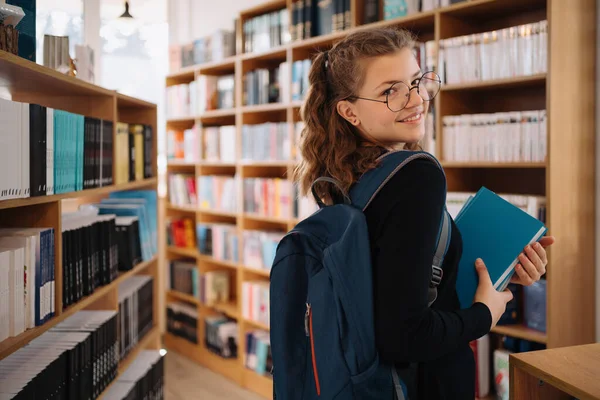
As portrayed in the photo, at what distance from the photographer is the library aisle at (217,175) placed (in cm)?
167

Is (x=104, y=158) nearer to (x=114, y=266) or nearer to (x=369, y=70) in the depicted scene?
(x=114, y=266)

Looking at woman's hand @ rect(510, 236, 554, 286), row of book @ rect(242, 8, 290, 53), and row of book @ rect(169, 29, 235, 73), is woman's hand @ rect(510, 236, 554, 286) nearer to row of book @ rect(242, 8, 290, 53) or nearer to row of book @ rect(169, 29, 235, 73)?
row of book @ rect(242, 8, 290, 53)

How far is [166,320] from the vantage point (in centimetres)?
484

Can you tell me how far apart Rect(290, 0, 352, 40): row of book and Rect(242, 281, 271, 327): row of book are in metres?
1.60

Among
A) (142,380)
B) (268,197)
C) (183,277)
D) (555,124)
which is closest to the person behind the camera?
(555,124)

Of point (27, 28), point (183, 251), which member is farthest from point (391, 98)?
point (183, 251)

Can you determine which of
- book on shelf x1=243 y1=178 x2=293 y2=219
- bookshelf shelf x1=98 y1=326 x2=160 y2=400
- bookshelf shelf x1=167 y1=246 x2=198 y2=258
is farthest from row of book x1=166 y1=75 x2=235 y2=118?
bookshelf shelf x1=98 y1=326 x2=160 y2=400

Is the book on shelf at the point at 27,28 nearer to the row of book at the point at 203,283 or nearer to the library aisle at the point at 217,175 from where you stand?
the library aisle at the point at 217,175

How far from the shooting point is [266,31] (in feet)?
12.4

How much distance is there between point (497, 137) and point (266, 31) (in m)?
1.85

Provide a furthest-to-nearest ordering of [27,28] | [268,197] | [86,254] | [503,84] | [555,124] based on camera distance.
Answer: [268,197] → [503,84] → [555,124] → [86,254] → [27,28]

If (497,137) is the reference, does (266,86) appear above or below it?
above

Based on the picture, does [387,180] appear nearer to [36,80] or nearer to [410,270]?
[410,270]

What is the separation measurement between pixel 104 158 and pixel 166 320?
9.22 feet
